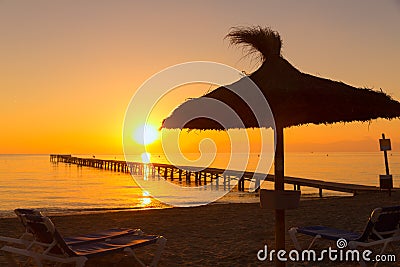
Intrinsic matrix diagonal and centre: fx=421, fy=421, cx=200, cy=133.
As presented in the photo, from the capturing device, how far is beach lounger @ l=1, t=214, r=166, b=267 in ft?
14.1

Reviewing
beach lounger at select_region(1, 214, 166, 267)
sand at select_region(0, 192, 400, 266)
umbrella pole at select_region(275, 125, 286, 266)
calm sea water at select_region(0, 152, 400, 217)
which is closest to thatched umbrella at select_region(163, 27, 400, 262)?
umbrella pole at select_region(275, 125, 286, 266)

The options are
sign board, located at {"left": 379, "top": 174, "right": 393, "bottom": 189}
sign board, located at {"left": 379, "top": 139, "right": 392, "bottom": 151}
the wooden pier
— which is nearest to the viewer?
sign board, located at {"left": 379, "top": 139, "right": 392, "bottom": 151}

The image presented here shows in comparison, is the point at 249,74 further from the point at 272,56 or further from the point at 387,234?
the point at 387,234

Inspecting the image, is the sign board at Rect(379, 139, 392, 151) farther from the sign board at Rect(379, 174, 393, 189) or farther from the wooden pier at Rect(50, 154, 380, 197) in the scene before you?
the wooden pier at Rect(50, 154, 380, 197)

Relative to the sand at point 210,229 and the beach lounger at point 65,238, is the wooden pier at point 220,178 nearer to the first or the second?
the sand at point 210,229

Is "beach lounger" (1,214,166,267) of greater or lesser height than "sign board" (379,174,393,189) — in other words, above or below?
below

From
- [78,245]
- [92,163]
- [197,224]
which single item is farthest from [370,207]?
[92,163]

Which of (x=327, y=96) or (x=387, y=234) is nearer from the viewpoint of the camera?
(x=327, y=96)

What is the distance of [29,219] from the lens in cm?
454

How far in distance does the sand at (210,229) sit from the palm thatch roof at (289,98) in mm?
1978

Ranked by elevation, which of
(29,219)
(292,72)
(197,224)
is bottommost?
(197,224)

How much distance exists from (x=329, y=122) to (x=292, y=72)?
0.96 meters

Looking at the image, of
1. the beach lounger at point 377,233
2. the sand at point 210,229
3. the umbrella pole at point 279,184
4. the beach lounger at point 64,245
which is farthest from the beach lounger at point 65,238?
the beach lounger at point 377,233

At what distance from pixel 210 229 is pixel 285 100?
5.13 m
